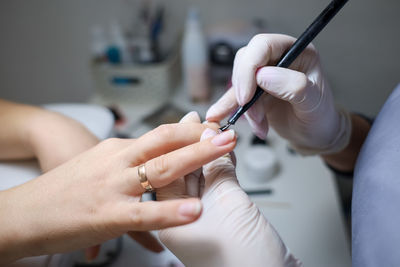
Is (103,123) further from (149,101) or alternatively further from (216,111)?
(149,101)

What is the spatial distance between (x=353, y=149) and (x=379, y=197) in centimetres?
28

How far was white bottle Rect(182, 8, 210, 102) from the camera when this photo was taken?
0.87 metres

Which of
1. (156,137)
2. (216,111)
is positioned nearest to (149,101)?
(216,111)

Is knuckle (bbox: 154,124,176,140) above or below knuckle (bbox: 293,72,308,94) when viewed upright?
below

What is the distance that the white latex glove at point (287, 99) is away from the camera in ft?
1.55

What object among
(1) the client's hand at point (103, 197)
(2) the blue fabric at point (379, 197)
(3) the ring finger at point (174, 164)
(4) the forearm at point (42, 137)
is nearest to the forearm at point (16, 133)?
(4) the forearm at point (42, 137)

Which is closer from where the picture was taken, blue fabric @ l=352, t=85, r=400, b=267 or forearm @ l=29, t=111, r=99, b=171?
blue fabric @ l=352, t=85, r=400, b=267

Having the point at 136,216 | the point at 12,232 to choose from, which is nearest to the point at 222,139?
the point at 136,216

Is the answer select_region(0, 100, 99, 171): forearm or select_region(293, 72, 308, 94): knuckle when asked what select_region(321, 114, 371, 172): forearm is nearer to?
select_region(293, 72, 308, 94): knuckle

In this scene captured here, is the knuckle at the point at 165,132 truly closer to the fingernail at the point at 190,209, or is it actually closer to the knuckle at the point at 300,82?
the fingernail at the point at 190,209

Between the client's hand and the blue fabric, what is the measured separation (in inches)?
8.7

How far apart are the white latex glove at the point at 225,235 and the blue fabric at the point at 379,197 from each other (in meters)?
0.10

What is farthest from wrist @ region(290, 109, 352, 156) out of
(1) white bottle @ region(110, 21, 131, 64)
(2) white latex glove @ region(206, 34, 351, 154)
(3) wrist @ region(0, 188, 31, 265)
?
(1) white bottle @ region(110, 21, 131, 64)

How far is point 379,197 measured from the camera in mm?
403
